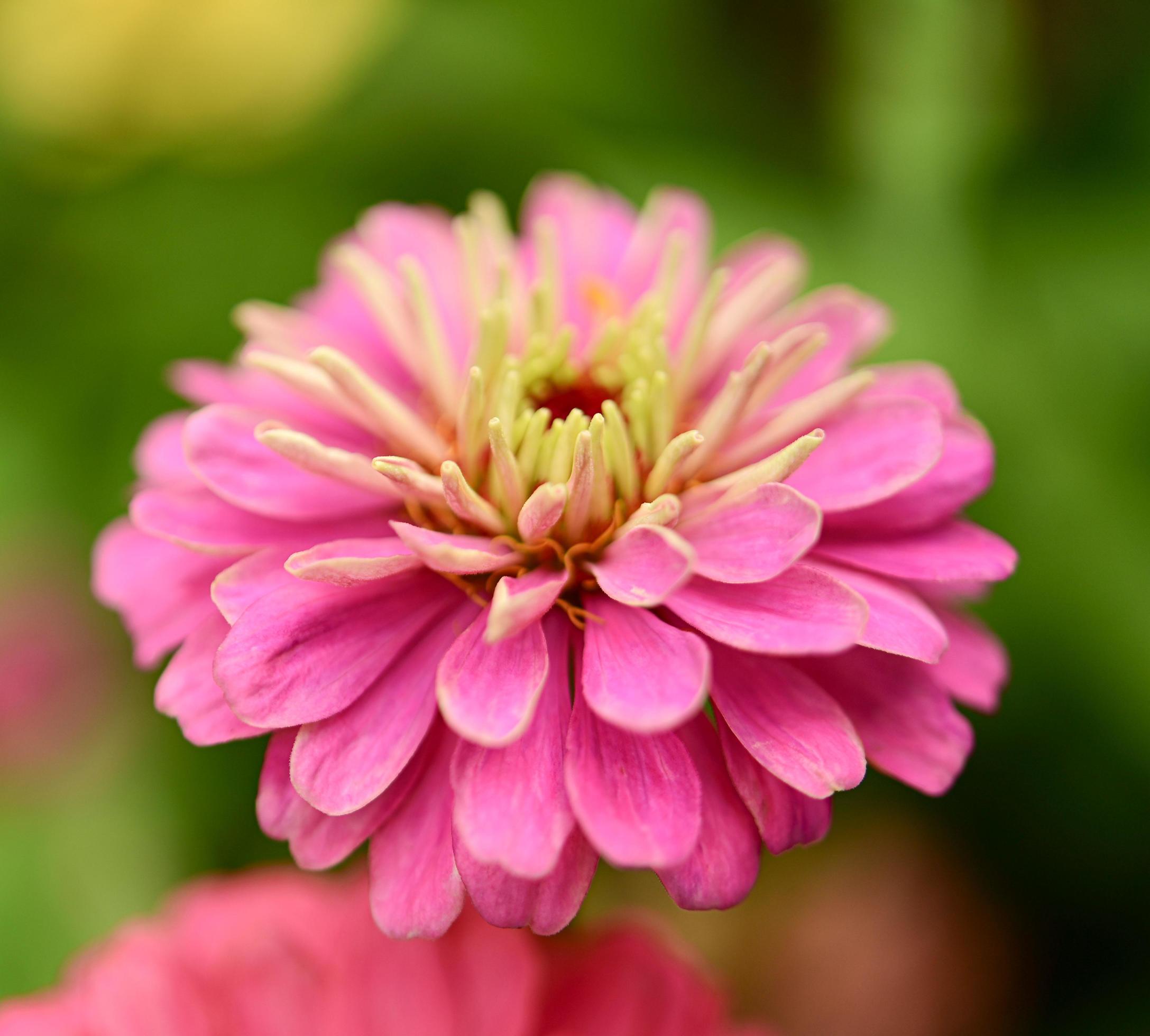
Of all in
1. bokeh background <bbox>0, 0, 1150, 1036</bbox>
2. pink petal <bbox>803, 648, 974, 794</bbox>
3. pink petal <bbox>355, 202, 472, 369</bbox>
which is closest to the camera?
pink petal <bbox>803, 648, 974, 794</bbox>

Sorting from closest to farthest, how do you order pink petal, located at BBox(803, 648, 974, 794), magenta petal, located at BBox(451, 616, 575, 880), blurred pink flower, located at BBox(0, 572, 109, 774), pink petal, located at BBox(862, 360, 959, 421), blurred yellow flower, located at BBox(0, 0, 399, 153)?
1. magenta petal, located at BBox(451, 616, 575, 880)
2. pink petal, located at BBox(803, 648, 974, 794)
3. pink petal, located at BBox(862, 360, 959, 421)
4. blurred pink flower, located at BBox(0, 572, 109, 774)
5. blurred yellow flower, located at BBox(0, 0, 399, 153)

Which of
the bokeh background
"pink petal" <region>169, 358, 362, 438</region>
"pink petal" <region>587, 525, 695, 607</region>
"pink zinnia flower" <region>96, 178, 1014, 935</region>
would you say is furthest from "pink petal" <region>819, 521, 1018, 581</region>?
the bokeh background

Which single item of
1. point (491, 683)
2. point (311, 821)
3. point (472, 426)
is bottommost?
point (311, 821)

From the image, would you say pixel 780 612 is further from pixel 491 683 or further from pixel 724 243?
pixel 724 243

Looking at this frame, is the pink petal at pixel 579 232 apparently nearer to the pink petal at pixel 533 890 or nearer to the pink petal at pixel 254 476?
the pink petal at pixel 254 476

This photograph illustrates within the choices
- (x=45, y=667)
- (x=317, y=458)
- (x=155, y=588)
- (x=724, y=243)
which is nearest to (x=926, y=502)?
(x=317, y=458)

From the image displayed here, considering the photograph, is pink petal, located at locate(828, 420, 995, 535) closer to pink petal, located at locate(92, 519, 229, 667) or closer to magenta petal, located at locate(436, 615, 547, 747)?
magenta petal, located at locate(436, 615, 547, 747)

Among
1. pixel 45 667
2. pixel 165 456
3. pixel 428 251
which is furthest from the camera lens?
pixel 45 667

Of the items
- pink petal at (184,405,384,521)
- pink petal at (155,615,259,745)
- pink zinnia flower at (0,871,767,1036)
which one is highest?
pink petal at (184,405,384,521)

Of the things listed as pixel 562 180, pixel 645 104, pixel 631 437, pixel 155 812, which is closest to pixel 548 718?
pixel 631 437

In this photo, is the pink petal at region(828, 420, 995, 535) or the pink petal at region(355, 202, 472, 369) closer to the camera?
the pink petal at region(828, 420, 995, 535)
